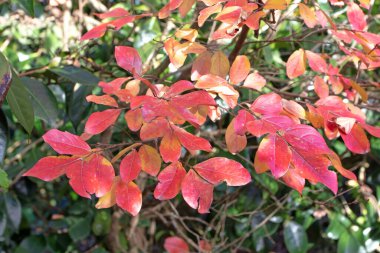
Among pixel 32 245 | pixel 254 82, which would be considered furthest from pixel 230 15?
pixel 32 245

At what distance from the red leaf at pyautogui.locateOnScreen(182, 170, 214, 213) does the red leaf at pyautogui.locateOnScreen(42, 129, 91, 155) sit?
0.14 metres

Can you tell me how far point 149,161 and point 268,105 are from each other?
0.18 m

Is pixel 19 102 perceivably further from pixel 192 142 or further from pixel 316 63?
pixel 316 63

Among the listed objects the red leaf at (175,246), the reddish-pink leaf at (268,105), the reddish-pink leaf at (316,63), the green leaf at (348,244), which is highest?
the reddish-pink leaf at (268,105)

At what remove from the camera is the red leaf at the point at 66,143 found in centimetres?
77

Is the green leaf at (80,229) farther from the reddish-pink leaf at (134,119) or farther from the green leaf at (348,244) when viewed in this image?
the reddish-pink leaf at (134,119)

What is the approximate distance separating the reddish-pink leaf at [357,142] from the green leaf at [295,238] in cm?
79

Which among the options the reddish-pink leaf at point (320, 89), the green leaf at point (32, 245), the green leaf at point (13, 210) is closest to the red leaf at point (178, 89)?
the reddish-pink leaf at point (320, 89)

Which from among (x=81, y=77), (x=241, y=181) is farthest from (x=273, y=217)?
(x=241, y=181)

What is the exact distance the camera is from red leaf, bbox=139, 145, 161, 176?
2.66 feet

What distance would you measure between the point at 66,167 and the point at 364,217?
45.0 inches

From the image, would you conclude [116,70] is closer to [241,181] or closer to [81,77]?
[81,77]

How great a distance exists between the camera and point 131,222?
1634mm

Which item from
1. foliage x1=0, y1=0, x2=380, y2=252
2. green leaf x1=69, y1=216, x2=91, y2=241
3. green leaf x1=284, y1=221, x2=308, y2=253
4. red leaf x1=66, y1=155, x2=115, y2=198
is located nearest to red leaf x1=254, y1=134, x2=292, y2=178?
foliage x1=0, y1=0, x2=380, y2=252
